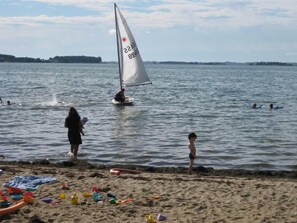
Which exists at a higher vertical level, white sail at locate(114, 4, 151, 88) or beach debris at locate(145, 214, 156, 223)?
white sail at locate(114, 4, 151, 88)

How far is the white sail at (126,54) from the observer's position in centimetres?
3638

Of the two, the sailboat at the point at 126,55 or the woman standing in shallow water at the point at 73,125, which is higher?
the sailboat at the point at 126,55

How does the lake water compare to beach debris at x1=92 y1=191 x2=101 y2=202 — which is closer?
beach debris at x1=92 y1=191 x2=101 y2=202

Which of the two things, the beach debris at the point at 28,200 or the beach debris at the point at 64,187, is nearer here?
the beach debris at the point at 28,200

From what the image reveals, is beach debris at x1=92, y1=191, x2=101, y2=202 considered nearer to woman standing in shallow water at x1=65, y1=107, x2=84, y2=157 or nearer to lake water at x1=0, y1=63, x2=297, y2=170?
lake water at x1=0, y1=63, x2=297, y2=170

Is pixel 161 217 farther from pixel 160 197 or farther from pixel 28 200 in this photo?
pixel 28 200

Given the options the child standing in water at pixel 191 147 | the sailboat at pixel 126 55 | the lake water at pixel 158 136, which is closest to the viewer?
the child standing in water at pixel 191 147

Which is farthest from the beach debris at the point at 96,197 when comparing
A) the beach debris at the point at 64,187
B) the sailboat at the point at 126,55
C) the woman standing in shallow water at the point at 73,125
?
the sailboat at the point at 126,55

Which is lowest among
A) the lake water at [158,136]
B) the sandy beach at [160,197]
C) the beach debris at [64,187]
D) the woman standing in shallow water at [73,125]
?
the lake water at [158,136]

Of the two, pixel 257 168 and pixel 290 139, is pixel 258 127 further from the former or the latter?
pixel 257 168

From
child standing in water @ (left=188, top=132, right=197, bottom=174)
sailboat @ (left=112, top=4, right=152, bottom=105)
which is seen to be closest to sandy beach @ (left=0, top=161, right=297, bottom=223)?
child standing in water @ (left=188, top=132, right=197, bottom=174)

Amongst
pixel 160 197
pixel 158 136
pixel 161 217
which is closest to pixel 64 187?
pixel 160 197

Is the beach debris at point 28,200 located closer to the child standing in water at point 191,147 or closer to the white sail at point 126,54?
the child standing in water at point 191,147

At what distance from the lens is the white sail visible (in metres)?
36.4
